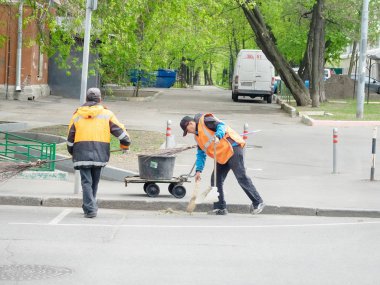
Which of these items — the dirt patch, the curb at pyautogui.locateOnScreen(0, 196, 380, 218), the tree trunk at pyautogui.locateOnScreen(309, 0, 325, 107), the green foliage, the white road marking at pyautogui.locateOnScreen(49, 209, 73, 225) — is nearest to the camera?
the white road marking at pyautogui.locateOnScreen(49, 209, 73, 225)

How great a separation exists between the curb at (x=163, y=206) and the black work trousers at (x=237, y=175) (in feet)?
1.81

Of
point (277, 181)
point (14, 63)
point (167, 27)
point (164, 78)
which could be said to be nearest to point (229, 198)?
point (277, 181)

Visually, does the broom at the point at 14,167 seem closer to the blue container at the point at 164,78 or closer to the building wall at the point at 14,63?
A: the building wall at the point at 14,63

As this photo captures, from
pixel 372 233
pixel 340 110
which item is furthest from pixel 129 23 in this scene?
pixel 340 110

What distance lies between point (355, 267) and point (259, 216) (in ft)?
14.5

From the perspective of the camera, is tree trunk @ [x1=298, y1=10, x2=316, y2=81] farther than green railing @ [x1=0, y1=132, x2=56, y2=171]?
Yes

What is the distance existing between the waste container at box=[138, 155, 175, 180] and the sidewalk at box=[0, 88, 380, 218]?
0.33 meters

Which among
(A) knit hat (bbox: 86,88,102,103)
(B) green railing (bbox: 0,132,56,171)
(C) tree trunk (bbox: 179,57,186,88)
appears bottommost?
(B) green railing (bbox: 0,132,56,171)

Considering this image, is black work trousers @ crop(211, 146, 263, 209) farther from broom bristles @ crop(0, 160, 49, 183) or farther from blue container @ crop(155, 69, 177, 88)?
blue container @ crop(155, 69, 177, 88)

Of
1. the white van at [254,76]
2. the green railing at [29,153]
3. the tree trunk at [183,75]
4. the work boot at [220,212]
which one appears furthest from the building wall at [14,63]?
the tree trunk at [183,75]

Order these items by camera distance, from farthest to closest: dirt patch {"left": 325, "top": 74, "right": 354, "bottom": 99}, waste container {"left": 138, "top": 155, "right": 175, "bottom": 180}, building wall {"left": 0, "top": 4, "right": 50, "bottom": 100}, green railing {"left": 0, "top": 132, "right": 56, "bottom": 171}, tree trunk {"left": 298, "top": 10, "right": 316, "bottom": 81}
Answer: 1. dirt patch {"left": 325, "top": 74, "right": 354, "bottom": 99}
2. tree trunk {"left": 298, "top": 10, "right": 316, "bottom": 81}
3. building wall {"left": 0, "top": 4, "right": 50, "bottom": 100}
4. green railing {"left": 0, "top": 132, "right": 56, "bottom": 171}
5. waste container {"left": 138, "top": 155, "right": 175, "bottom": 180}

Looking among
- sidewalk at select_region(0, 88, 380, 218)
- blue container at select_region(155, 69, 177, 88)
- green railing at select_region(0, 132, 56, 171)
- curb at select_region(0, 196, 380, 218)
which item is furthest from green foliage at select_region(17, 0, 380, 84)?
curb at select_region(0, 196, 380, 218)

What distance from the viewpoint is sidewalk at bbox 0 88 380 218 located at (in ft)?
44.7

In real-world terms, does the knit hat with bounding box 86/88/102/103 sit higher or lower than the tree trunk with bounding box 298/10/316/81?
lower
